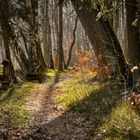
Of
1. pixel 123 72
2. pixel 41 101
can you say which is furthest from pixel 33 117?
pixel 123 72

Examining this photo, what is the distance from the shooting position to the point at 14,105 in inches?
387

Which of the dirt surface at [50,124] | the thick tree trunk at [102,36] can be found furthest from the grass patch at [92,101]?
the thick tree trunk at [102,36]

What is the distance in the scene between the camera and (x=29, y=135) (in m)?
7.10

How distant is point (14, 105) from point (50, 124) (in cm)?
208

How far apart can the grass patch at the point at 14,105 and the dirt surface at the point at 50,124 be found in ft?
0.68

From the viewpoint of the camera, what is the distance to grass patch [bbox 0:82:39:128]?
26.5 ft

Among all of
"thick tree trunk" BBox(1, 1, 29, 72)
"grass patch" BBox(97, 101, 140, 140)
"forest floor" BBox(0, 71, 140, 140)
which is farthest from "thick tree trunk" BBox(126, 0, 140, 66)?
"thick tree trunk" BBox(1, 1, 29, 72)

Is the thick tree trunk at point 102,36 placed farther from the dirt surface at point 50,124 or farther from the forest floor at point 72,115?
the dirt surface at point 50,124

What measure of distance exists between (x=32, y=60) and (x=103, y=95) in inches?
248

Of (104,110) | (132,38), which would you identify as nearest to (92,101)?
(104,110)

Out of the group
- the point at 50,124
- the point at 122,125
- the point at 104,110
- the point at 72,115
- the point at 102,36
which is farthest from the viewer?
the point at 102,36

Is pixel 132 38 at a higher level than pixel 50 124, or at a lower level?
higher

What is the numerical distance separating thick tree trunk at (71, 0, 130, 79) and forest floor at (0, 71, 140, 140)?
0.79 meters

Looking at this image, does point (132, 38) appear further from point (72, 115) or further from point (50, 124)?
point (50, 124)
